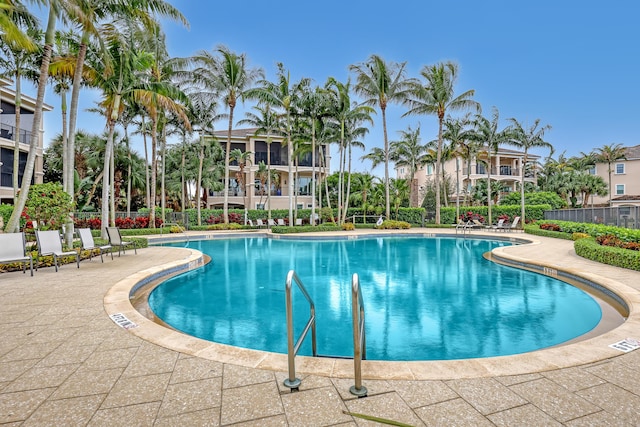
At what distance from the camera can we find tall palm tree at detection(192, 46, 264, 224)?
2242cm

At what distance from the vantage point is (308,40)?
2220 centimetres

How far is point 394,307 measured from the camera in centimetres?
682

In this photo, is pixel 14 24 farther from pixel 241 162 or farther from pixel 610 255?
pixel 241 162

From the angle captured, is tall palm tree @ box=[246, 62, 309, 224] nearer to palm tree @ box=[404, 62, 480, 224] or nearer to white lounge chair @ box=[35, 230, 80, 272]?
palm tree @ box=[404, 62, 480, 224]

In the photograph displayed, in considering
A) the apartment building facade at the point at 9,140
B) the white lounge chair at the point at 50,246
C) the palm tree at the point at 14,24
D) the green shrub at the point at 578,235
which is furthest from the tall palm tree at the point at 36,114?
the green shrub at the point at 578,235

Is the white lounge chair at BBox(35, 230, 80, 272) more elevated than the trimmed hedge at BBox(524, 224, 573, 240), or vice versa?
the white lounge chair at BBox(35, 230, 80, 272)

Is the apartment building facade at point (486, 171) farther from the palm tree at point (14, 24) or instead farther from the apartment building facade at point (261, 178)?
the palm tree at point (14, 24)

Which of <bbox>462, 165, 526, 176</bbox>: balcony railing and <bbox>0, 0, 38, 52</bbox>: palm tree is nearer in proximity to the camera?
<bbox>0, 0, 38, 52</bbox>: palm tree

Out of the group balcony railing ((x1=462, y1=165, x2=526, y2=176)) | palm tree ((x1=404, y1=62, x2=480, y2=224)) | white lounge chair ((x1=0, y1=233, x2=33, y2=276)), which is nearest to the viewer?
white lounge chair ((x1=0, y1=233, x2=33, y2=276))

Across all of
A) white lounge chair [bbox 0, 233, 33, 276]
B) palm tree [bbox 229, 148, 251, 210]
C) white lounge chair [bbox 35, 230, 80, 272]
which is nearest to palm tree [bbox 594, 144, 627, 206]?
palm tree [bbox 229, 148, 251, 210]

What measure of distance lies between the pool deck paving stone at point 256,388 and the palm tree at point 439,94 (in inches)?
898

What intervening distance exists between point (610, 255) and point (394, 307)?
20.6 ft

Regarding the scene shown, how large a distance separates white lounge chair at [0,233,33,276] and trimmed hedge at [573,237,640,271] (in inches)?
528

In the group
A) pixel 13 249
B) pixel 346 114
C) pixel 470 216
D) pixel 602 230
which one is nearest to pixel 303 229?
pixel 346 114
